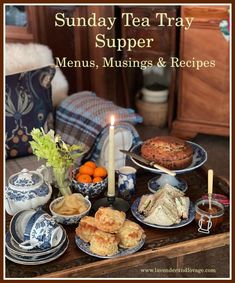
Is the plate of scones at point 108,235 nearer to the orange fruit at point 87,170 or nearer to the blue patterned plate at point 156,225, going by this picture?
the blue patterned plate at point 156,225

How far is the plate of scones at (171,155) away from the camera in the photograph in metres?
1.39

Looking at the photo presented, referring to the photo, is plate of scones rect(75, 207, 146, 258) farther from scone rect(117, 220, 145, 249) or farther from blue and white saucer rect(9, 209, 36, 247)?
blue and white saucer rect(9, 209, 36, 247)

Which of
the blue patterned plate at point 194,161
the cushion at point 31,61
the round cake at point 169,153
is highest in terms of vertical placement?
the cushion at point 31,61

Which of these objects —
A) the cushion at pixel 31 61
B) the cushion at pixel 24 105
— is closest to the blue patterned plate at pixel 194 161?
the cushion at pixel 24 105

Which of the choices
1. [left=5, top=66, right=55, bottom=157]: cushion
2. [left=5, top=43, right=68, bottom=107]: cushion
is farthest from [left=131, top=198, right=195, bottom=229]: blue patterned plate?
[left=5, top=43, right=68, bottom=107]: cushion

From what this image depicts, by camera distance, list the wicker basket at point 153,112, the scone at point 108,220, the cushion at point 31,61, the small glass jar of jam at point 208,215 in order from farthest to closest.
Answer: the wicker basket at point 153,112 < the cushion at point 31,61 < the small glass jar of jam at point 208,215 < the scone at point 108,220

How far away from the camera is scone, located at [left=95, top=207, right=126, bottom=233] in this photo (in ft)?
3.68

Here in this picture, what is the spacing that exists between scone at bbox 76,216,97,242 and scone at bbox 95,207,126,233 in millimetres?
39

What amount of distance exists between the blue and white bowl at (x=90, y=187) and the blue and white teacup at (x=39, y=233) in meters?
0.24

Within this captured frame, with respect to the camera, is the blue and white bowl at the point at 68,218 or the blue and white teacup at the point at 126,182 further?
the blue and white teacup at the point at 126,182

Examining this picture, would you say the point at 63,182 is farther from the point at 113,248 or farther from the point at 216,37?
the point at 216,37

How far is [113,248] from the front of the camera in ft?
3.75

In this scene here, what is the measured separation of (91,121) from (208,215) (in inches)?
29.9

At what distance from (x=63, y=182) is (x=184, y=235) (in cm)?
38
